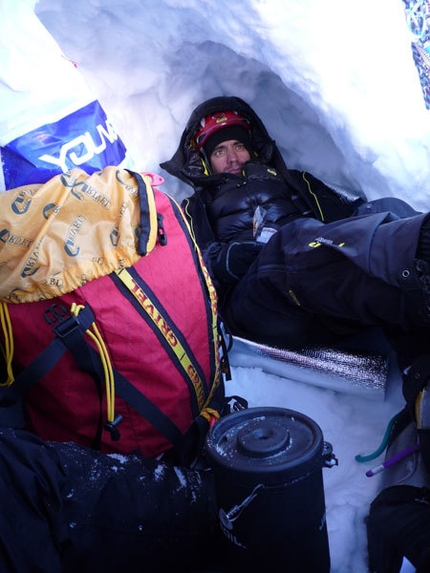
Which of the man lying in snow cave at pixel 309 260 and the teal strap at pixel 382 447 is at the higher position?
the man lying in snow cave at pixel 309 260

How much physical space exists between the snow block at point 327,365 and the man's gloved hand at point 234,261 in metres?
0.23

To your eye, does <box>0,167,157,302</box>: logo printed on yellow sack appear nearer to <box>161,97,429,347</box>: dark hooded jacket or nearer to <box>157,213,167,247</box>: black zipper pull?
<box>157,213,167,247</box>: black zipper pull

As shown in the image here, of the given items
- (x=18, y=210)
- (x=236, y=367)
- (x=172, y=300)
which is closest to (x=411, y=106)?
(x=236, y=367)

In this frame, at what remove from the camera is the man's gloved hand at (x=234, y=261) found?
1.91 meters

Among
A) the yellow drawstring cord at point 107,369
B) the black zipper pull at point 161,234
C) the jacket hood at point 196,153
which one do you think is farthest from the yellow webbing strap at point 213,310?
the jacket hood at point 196,153

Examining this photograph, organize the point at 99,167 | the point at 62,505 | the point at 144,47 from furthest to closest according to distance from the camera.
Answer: the point at 144,47 → the point at 99,167 → the point at 62,505

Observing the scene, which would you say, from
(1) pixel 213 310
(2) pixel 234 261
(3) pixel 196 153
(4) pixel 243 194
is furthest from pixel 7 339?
(3) pixel 196 153

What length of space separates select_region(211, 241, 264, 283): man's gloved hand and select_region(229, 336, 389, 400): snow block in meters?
0.23

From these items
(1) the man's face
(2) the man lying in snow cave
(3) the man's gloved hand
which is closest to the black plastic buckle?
(2) the man lying in snow cave

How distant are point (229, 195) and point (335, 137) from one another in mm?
510

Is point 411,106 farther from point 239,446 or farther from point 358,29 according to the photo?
point 239,446

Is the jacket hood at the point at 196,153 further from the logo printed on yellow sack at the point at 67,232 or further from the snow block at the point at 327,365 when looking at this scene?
the logo printed on yellow sack at the point at 67,232

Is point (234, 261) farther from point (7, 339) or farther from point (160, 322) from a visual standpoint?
point (7, 339)

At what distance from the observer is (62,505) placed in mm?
942
